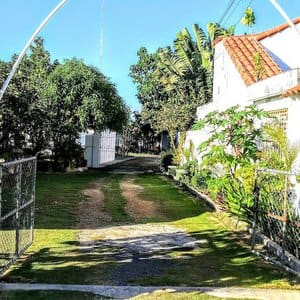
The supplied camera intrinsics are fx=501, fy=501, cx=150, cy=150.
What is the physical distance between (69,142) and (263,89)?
15.6 metres

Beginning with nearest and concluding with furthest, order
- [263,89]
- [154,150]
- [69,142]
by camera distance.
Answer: [263,89], [69,142], [154,150]

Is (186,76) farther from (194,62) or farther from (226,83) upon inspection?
(226,83)

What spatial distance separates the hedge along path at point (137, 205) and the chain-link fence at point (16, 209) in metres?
3.90

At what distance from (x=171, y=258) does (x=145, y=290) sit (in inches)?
71.5

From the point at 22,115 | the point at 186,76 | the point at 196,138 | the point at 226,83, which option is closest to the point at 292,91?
the point at 226,83

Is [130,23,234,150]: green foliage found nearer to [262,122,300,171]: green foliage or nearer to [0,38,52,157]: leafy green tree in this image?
[0,38,52,157]: leafy green tree

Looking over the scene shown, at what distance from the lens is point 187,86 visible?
32312 mm

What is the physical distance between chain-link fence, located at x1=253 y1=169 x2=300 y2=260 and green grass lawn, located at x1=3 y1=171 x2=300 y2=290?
0.47m

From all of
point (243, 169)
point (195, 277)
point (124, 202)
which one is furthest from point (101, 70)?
point (195, 277)

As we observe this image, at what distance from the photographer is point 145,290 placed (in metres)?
6.04

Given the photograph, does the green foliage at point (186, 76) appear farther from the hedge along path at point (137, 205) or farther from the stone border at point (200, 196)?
the hedge along path at point (137, 205)

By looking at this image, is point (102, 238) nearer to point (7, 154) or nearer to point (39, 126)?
point (7, 154)

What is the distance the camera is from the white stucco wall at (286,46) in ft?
52.4

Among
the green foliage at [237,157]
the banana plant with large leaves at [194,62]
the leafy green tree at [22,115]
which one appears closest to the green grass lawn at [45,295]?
the green foliage at [237,157]
